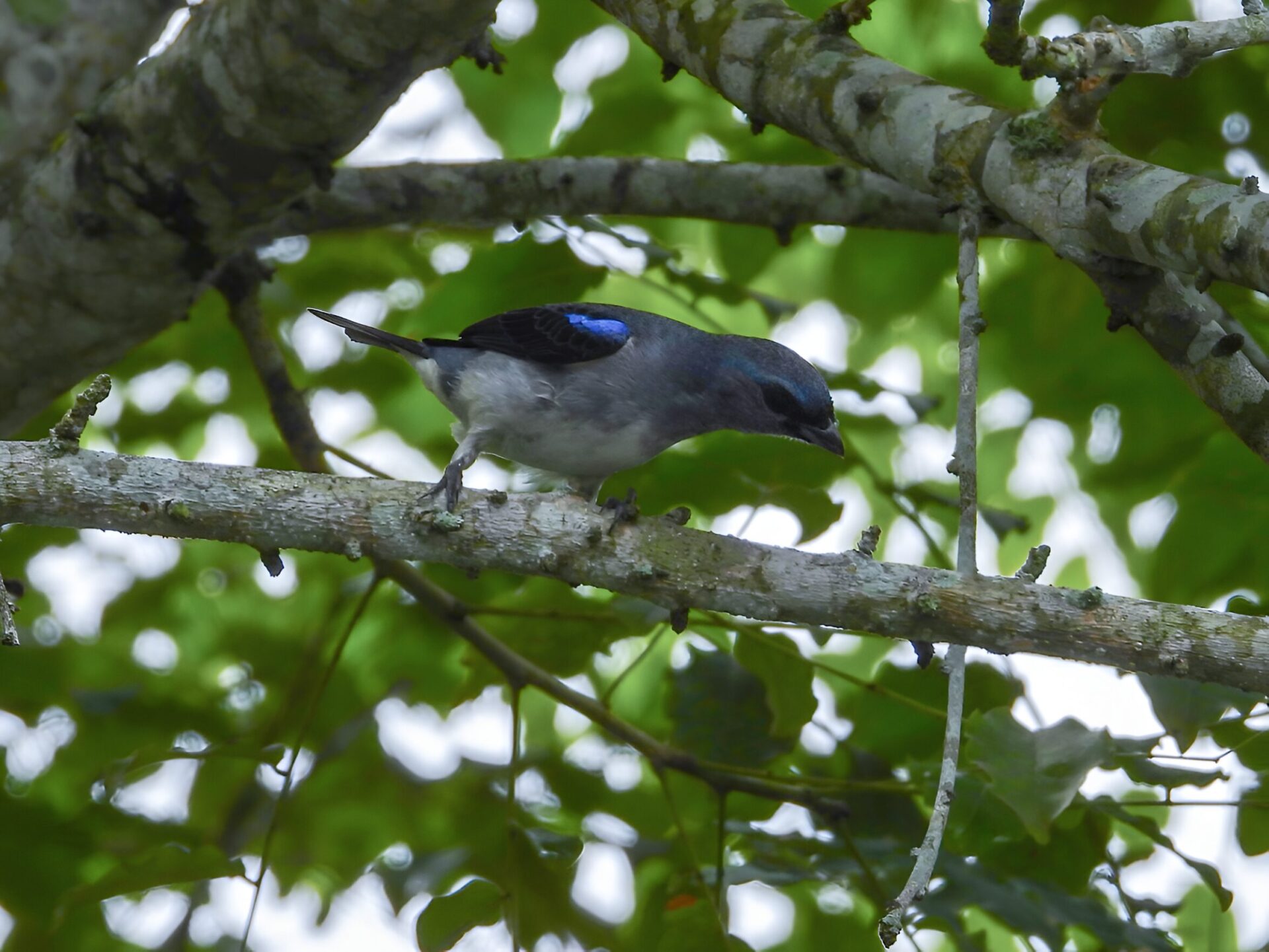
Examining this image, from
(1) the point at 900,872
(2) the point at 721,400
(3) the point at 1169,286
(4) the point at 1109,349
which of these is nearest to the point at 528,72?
(2) the point at 721,400

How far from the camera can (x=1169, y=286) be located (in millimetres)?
3045

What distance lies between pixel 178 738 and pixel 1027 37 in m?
3.92

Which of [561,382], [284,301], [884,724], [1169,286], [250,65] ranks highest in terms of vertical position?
[284,301]

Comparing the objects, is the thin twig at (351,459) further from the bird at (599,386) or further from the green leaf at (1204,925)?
the green leaf at (1204,925)

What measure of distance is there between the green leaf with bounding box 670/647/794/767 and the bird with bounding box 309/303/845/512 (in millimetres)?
786

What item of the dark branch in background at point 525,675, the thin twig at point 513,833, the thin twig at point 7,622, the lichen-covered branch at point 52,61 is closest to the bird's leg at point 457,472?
the dark branch in background at point 525,675

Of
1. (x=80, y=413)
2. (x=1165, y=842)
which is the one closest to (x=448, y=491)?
(x=80, y=413)

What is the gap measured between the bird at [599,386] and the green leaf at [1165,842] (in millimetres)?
1425

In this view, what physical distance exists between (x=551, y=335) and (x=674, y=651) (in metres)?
1.45

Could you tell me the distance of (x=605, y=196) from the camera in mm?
4781

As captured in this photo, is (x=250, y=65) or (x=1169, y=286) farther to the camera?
(x=250, y=65)

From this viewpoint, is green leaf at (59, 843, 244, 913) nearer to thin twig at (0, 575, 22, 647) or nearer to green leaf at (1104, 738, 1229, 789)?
thin twig at (0, 575, 22, 647)

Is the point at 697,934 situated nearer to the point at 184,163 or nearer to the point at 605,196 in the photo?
the point at 605,196

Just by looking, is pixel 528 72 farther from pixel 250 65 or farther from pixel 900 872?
pixel 900 872
